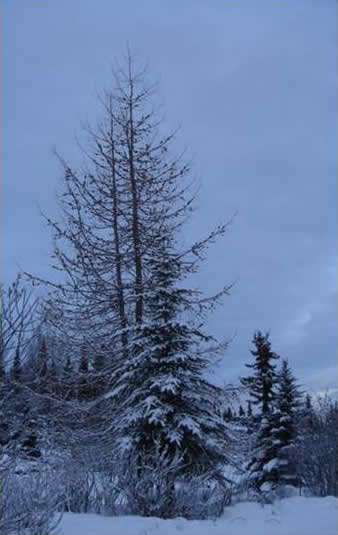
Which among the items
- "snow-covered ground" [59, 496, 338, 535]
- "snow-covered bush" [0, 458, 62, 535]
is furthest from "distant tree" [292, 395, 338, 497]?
"snow-covered bush" [0, 458, 62, 535]

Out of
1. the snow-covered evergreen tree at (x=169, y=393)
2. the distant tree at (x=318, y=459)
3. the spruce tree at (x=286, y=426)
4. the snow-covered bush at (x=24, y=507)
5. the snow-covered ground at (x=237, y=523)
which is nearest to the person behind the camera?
the snow-covered bush at (x=24, y=507)

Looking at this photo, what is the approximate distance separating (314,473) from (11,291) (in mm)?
17160

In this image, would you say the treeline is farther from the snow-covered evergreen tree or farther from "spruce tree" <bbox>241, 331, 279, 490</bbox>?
"spruce tree" <bbox>241, 331, 279, 490</bbox>

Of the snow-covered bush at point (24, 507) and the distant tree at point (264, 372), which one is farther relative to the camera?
the distant tree at point (264, 372)

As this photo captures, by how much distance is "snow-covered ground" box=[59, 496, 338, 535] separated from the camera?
6727 mm

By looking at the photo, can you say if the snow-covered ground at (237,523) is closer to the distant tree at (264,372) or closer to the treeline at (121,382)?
the treeline at (121,382)

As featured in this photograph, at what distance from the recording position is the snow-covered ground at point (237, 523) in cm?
673

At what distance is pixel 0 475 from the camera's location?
18.5ft

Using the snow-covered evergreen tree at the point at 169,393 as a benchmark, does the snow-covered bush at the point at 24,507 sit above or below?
below

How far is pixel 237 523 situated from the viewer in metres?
7.95

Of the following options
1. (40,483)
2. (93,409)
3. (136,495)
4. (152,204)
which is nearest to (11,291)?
(40,483)

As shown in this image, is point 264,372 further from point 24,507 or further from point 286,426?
point 24,507

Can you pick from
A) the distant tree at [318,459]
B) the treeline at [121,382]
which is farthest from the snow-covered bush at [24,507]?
the distant tree at [318,459]

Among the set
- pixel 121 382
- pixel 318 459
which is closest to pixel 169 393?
pixel 121 382
